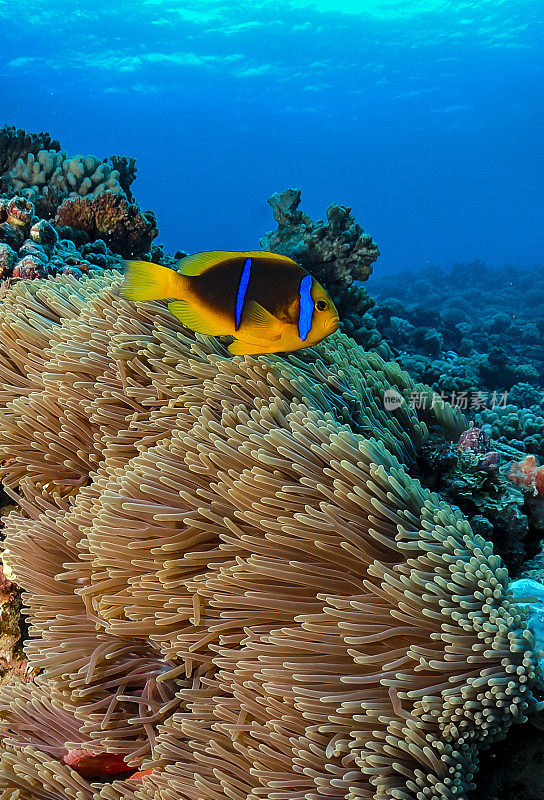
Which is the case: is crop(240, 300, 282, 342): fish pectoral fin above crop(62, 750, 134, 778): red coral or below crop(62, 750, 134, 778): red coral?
above

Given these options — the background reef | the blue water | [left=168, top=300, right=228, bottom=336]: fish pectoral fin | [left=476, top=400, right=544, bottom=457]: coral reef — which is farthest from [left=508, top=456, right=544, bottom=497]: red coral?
the blue water

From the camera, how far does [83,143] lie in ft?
371

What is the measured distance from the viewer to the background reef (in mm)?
1399

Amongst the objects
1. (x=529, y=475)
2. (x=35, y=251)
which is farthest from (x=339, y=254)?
(x=529, y=475)

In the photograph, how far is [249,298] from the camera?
2043mm

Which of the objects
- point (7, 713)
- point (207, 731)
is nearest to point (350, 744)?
point (207, 731)

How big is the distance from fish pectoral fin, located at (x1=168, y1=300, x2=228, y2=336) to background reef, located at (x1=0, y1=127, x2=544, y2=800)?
23cm

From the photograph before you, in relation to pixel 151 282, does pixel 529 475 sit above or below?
below

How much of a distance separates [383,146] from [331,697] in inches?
4801

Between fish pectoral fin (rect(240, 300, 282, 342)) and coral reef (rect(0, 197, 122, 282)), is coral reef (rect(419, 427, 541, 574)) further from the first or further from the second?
coral reef (rect(0, 197, 122, 282))

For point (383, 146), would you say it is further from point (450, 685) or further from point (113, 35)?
point (450, 685)

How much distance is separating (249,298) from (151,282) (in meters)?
0.41

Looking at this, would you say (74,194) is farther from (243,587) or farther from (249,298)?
(243,587)

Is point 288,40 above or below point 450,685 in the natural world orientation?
above
